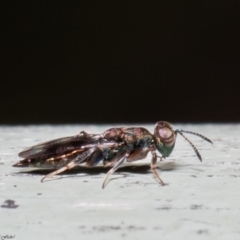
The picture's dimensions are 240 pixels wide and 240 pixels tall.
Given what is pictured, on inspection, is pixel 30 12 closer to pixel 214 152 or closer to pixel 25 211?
pixel 214 152

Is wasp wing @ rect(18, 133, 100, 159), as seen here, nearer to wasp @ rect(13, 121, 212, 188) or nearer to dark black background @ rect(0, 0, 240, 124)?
wasp @ rect(13, 121, 212, 188)

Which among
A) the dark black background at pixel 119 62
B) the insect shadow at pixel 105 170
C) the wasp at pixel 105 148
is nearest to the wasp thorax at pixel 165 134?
the wasp at pixel 105 148

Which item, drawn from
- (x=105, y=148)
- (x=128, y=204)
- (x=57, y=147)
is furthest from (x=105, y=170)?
(x=128, y=204)

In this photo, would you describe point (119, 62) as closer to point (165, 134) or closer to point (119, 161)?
point (165, 134)

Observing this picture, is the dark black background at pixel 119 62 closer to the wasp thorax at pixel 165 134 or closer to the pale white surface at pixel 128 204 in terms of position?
the wasp thorax at pixel 165 134

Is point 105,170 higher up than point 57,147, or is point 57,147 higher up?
point 57,147
